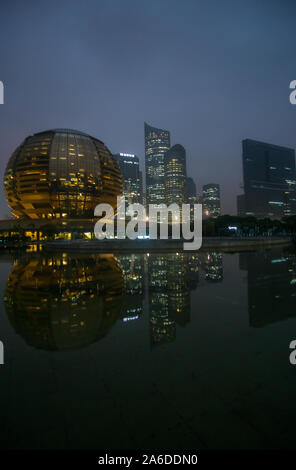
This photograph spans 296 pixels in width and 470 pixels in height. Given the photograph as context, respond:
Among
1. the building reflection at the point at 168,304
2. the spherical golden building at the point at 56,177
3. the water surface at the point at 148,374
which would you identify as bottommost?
the water surface at the point at 148,374

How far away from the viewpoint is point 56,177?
95250 mm

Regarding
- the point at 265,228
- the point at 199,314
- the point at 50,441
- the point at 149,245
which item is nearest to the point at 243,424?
the point at 50,441

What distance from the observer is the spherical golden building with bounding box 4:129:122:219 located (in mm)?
95250

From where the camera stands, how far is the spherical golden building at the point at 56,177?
9525cm

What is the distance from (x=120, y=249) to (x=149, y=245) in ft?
15.4

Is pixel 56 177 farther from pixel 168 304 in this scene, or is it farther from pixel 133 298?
pixel 168 304

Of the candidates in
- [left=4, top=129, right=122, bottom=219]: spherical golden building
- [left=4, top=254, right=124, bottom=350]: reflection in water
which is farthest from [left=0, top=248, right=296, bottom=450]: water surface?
[left=4, top=129, right=122, bottom=219]: spherical golden building

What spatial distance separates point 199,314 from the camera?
7207 millimetres

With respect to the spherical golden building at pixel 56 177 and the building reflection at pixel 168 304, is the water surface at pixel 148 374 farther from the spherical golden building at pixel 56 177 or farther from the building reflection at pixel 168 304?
the spherical golden building at pixel 56 177

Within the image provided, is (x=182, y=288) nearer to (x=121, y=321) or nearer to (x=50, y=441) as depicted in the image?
(x=121, y=321)

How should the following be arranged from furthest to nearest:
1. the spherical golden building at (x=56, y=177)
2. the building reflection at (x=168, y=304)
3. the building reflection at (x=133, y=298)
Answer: the spherical golden building at (x=56, y=177) → the building reflection at (x=133, y=298) → the building reflection at (x=168, y=304)

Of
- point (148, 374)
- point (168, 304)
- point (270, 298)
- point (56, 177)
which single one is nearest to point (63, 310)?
point (168, 304)

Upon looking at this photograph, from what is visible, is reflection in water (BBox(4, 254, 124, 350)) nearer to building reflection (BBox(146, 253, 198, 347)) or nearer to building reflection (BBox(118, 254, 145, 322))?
building reflection (BBox(118, 254, 145, 322))

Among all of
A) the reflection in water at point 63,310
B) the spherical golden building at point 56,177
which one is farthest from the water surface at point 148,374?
the spherical golden building at point 56,177
